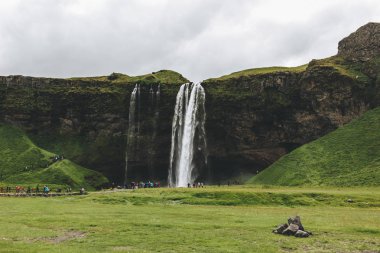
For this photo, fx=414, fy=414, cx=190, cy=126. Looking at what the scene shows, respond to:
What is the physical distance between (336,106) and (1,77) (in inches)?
3558

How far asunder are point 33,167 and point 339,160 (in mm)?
67784

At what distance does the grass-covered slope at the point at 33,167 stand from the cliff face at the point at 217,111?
292 inches

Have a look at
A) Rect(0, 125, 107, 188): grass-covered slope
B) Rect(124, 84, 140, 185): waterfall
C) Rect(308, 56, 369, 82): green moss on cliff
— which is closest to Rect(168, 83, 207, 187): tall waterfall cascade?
Rect(124, 84, 140, 185): waterfall

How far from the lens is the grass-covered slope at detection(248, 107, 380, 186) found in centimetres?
7112

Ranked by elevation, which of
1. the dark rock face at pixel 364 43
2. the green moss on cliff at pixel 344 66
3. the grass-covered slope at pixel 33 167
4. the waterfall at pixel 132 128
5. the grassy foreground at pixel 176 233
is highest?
the dark rock face at pixel 364 43

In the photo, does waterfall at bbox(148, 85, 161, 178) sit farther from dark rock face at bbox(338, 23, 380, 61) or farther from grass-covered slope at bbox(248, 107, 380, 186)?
dark rock face at bbox(338, 23, 380, 61)

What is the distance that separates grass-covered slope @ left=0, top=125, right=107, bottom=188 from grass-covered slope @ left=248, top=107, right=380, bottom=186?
40135 millimetres

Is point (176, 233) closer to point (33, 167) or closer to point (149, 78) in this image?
point (33, 167)

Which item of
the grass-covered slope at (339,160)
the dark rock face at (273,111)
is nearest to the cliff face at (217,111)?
the dark rock face at (273,111)

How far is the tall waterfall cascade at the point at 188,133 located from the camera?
3922 inches

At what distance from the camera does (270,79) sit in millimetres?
100875

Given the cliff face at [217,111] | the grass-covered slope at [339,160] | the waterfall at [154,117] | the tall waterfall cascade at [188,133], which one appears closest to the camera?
the grass-covered slope at [339,160]

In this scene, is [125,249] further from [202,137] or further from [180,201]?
[202,137]

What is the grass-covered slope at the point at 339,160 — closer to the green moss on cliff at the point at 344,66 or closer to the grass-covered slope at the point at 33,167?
the green moss on cliff at the point at 344,66
